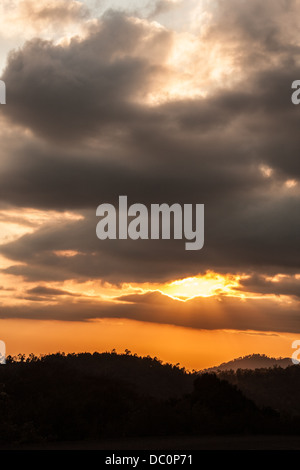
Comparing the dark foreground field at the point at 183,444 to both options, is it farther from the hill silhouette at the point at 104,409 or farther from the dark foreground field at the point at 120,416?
the hill silhouette at the point at 104,409

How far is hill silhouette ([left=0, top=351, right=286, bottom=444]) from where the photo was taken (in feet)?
90.2

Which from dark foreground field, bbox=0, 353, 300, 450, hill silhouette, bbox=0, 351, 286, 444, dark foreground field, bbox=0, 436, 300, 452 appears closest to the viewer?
dark foreground field, bbox=0, 436, 300, 452

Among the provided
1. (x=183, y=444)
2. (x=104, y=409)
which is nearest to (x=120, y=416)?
(x=104, y=409)

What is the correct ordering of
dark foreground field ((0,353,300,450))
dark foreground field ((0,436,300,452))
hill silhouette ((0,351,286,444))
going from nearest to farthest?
dark foreground field ((0,436,300,452)), dark foreground field ((0,353,300,450)), hill silhouette ((0,351,286,444))

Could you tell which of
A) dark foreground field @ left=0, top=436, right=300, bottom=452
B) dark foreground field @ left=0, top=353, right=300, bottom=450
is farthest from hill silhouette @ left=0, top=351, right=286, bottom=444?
dark foreground field @ left=0, top=436, right=300, bottom=452

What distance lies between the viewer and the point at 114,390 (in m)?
32.6

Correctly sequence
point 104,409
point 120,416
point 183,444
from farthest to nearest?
point 104,409, point 120,416, point 183,444

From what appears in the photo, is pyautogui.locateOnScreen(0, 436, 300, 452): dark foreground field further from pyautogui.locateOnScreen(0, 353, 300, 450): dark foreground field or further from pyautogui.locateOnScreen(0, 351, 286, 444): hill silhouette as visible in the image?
pyautogui.locateOnScreen(0, 351, 286, 444): hill silhouette

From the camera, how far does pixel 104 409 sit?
30188mm

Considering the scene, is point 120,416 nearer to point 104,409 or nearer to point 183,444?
point 104,409

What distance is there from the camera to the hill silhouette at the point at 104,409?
1083 inches

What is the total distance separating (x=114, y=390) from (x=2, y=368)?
8.53m
